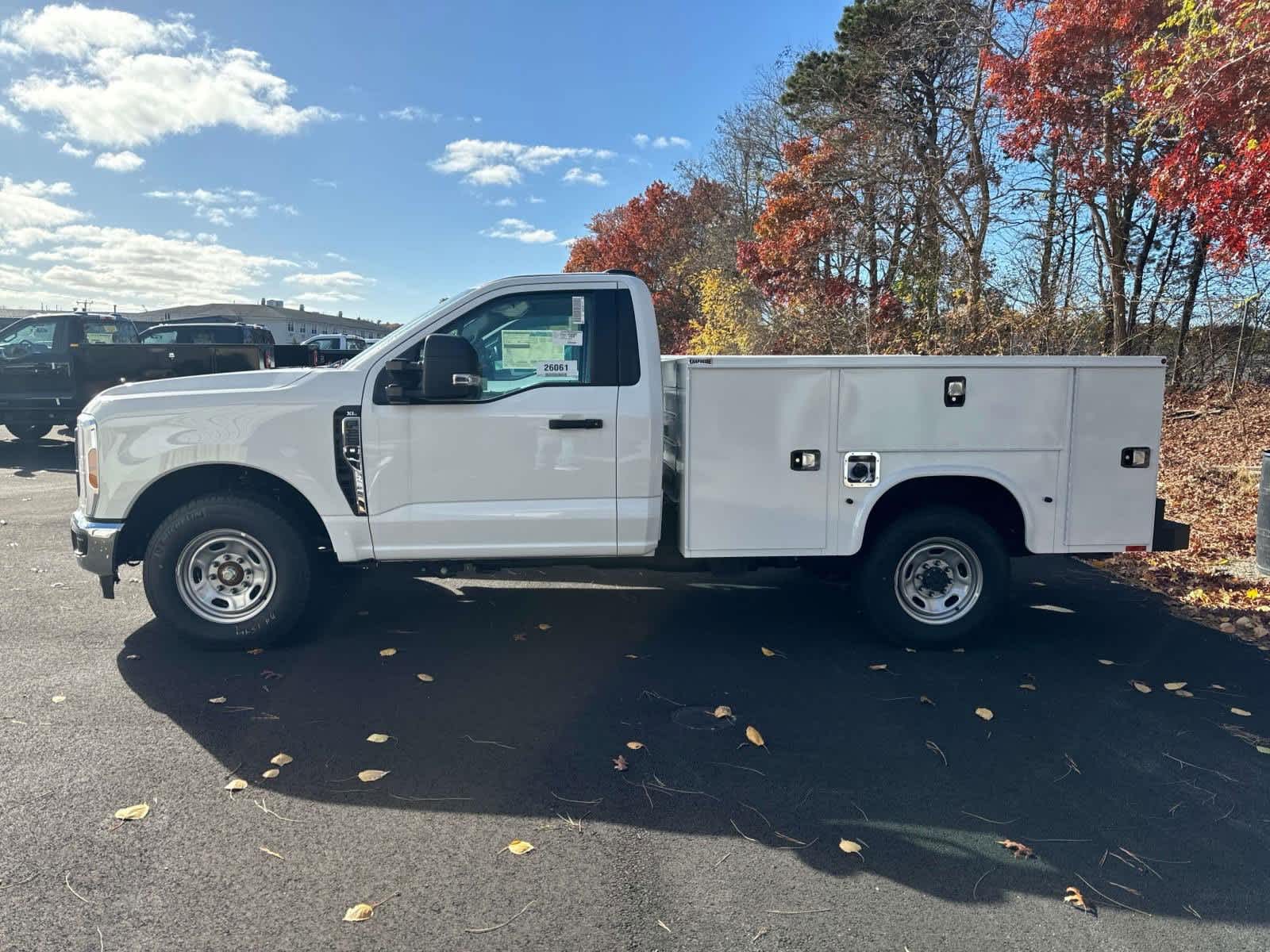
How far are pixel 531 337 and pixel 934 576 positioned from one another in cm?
286

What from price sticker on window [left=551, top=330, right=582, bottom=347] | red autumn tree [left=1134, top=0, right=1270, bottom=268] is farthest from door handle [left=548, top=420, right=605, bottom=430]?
red autumn tree [left=1134, top=0, right=1270, bottom=268]

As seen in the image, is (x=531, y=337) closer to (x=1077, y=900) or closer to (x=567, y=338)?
(x=567, y=338)

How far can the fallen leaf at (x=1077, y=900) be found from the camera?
112 inches

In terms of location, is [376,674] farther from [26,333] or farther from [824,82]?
[824,82]

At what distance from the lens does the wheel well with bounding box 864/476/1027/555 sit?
5211 millimetres

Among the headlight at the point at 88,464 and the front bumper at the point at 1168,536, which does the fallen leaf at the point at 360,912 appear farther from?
the front bumper at the point at 1168,536

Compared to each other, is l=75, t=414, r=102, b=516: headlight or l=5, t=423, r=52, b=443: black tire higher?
l=75, t=414, r=102, b=516: headlight

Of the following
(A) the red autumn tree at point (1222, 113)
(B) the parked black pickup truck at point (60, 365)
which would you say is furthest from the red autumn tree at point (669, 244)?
(A) the red autumn tree at point (1222, 113)

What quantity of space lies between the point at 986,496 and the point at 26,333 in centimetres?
1521

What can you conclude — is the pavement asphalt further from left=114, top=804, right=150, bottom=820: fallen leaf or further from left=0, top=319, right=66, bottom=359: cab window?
left=0, top=319, right=66, bottom=359: cab window

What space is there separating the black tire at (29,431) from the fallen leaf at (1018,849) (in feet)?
50.7

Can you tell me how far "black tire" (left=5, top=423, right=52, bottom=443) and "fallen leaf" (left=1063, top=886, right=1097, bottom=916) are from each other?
51.6 ft

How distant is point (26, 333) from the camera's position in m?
14.1

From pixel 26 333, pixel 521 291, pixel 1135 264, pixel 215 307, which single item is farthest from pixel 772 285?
pixel 215 307
